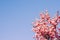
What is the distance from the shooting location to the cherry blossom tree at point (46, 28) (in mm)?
19578

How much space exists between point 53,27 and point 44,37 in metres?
1.43

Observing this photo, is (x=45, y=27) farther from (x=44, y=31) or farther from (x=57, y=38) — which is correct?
(x=57, y=38)

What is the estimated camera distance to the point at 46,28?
1977cm

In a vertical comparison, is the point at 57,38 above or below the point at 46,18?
below

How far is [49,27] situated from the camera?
19672mm

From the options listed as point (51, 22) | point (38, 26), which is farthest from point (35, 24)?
point (51, 22)

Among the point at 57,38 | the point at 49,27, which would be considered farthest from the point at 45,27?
the point at 57,38

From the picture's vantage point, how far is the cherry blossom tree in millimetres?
19578

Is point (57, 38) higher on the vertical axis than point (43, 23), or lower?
lower

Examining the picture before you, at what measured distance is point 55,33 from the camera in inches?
784

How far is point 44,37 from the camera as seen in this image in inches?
787

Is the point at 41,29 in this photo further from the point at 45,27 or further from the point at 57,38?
the point at 57,38

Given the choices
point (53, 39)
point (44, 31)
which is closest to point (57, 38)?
point (53, 39)

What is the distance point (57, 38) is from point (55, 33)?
659 mm
